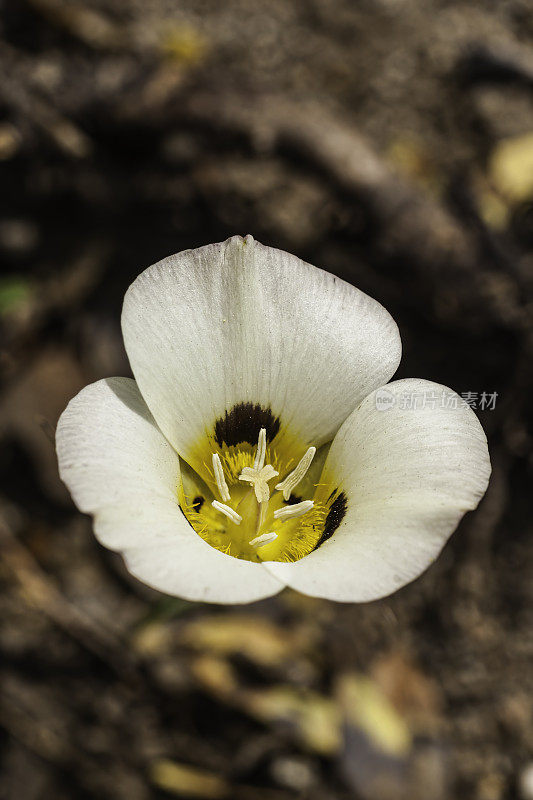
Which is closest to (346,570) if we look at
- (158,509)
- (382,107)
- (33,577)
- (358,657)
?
(158,509)

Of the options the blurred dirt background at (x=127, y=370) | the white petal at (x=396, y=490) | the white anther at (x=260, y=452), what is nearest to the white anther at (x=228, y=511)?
the white anther at (x=260, y=452)

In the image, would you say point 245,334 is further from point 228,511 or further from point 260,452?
point 228,511

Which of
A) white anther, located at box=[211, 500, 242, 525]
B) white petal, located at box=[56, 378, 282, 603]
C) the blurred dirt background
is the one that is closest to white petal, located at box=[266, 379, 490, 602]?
white petal, located at box=[56, 378, 282, 603]

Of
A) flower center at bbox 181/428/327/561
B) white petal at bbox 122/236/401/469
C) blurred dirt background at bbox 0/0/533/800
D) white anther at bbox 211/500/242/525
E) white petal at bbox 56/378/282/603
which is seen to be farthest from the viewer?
blurred dirt background at bbox 0/0/533/800

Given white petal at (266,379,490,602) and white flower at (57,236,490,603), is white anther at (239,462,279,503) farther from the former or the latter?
white petal at (266,379,490,602)

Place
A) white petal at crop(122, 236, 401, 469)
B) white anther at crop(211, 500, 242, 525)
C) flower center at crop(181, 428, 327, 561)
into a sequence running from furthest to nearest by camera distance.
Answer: flower center at crop(181, 428, 327, 561), white anther at crop(211, 500, 242, 525), white petal at crop(122, 236, 401, 469)

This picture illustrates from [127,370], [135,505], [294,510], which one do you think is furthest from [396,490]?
[127,370]

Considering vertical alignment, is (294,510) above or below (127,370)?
above
